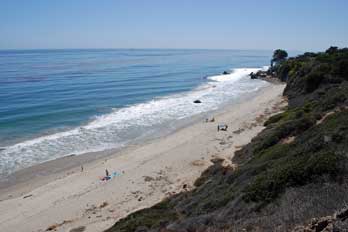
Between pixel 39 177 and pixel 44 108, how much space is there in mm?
18267

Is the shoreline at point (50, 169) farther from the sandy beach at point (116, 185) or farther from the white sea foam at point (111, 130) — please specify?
the white sea foam at point (111, 130)

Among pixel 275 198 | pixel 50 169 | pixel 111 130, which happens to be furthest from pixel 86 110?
pixel 275 198

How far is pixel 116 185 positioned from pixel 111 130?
1248 centimetres

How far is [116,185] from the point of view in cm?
1788

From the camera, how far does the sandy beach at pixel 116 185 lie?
14555mm

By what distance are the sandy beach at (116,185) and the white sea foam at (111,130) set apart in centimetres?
303

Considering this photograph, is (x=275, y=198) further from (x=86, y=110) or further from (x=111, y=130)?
(x=86, y=110)

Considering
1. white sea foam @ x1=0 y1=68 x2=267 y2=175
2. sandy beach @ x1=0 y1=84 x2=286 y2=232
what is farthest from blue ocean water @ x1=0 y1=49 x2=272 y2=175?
sandy beach @ x1=0 y1=84 x2=286 y2=232

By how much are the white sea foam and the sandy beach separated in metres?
3.03

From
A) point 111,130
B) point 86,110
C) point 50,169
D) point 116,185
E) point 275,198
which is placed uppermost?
point 275,198

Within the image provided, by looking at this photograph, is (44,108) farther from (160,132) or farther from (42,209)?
(42,209)

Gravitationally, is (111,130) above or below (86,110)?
below

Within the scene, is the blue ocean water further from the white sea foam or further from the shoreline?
the shoreline

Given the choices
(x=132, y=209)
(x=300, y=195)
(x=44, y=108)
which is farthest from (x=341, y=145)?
(x=44, y=108)
